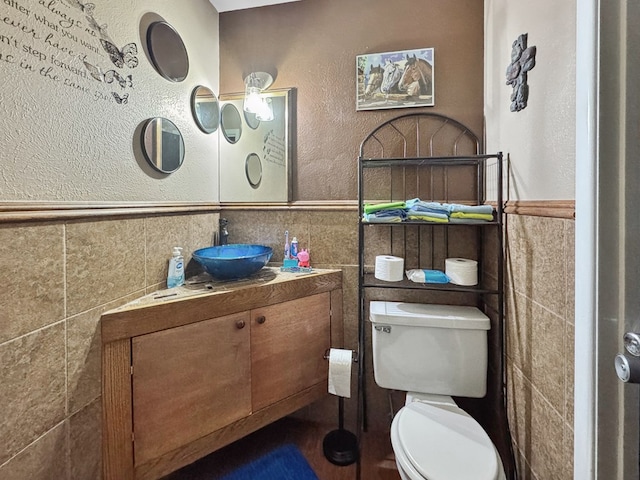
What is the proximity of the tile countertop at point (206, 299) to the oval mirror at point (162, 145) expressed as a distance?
0.58 m

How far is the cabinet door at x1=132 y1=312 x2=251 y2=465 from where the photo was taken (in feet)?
3.44

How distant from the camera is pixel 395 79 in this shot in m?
1.58

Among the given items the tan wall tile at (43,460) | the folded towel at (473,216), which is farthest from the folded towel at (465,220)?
the tan wall tile at (43,460)

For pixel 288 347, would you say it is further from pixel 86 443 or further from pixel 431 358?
pixel 86 443

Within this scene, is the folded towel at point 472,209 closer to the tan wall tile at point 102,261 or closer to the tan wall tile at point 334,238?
the tan wall tile at point 334,238

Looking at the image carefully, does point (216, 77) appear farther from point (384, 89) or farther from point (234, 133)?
point (384, 89)

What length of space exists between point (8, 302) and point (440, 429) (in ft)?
4.78

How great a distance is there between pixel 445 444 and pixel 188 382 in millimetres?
985

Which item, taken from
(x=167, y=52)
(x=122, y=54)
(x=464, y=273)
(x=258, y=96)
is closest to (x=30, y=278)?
(x=122, y=54)

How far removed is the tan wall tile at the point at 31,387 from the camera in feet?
2.59

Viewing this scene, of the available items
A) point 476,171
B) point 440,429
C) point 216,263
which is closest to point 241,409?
point 216,263

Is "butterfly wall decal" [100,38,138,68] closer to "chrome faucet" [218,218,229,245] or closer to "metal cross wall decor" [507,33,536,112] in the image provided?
"chrome faucet" [218,218,229,245]

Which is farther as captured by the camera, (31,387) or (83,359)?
(83,359)

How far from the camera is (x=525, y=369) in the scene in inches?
42.8
